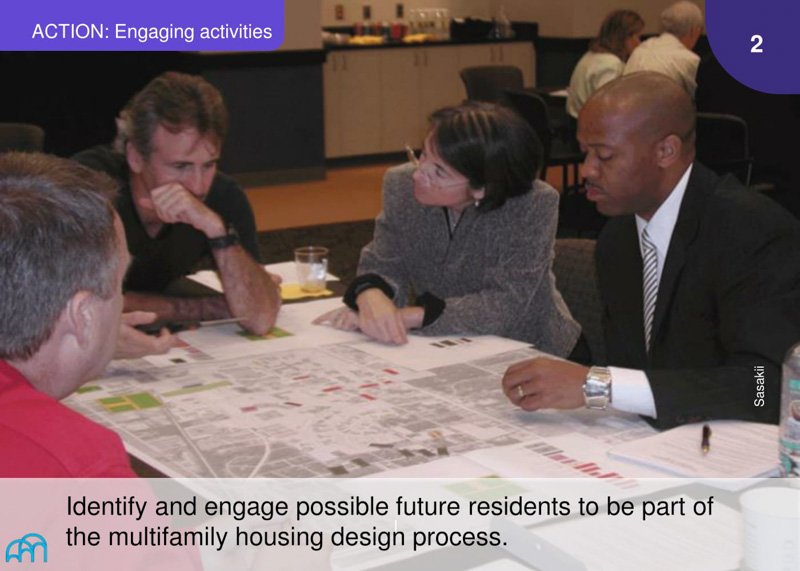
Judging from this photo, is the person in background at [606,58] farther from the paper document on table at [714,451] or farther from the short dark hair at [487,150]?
the paper document on table at [714,451]

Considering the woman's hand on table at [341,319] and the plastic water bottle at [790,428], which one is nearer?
the plastic water bottle at [790,428]

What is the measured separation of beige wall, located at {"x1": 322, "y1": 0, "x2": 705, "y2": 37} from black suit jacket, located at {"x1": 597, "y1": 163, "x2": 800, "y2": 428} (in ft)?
25.0

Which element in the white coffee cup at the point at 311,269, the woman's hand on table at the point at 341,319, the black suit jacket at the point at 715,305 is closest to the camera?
the black suit jacket at the point at 715,305

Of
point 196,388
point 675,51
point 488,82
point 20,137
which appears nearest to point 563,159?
point 675,51

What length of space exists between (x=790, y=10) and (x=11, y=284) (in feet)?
11.5

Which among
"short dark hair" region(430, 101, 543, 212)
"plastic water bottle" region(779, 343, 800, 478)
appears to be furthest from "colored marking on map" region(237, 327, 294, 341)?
"plastic water bottle" region(779, 343, 800, 478)

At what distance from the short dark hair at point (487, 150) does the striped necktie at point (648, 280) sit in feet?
1.54

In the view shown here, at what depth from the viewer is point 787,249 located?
2.14 m

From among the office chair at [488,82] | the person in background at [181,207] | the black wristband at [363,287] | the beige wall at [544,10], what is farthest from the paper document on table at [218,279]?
the beige wall at [544,10]

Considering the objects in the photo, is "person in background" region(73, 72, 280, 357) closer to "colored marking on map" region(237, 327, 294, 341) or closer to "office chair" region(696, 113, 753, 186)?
"colored marking on map" region(237, 327, 294, 341)

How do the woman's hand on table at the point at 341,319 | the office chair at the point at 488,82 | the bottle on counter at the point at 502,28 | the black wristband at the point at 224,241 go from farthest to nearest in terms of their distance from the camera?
the bottle on counter at the point at 502,28, the office chair at the point at 488,82, the black wristband at the point at 224,241, the woman's hand on table at the point at 341,319

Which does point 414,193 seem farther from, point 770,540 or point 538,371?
point 770,540

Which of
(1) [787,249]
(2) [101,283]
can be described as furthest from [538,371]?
(2) [101,283]

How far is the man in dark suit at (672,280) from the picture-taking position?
1974mm
